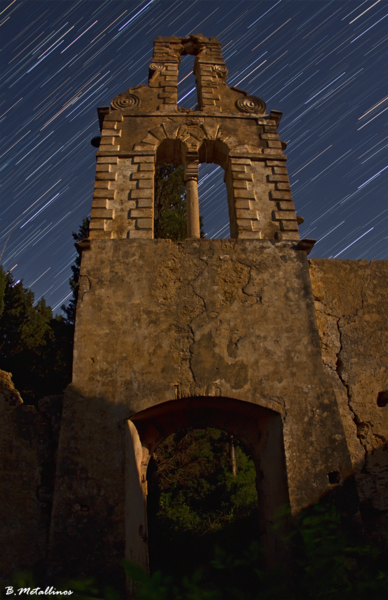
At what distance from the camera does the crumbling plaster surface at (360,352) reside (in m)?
4.93

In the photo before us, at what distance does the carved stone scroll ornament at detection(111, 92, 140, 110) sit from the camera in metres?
7.02

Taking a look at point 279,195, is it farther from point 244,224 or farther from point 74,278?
point 74,278

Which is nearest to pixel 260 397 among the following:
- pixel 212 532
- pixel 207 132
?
pixel 207 132

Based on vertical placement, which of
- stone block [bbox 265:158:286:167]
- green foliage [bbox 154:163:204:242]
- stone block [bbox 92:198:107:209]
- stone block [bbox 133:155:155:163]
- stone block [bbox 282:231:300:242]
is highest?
green foliage [bbox 154:163:204:242]

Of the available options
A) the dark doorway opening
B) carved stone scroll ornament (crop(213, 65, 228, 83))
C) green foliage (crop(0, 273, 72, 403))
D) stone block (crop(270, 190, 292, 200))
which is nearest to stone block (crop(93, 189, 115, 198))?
stone block (crop(270, 190, 292, 200))

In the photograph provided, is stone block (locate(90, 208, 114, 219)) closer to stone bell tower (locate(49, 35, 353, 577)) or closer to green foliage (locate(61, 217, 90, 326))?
stone bell tower (locate(49, 35, 353, 577))

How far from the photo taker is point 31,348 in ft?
51.5

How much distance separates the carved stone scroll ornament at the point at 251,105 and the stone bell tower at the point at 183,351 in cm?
79

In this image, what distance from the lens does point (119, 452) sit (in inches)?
177

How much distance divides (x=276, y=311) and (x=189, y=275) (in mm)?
1259

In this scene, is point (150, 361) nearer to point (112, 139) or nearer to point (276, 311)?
point (276, 311)

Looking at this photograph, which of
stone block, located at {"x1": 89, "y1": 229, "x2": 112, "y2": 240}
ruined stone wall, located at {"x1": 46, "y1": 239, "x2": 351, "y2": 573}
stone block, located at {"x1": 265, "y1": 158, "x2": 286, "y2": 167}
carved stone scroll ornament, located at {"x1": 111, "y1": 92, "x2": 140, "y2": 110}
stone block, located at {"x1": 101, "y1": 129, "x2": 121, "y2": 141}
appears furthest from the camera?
carved stone scroll ornament, located at {"x1": 111, "y1": 92, "x2": 140, "y2": 110}

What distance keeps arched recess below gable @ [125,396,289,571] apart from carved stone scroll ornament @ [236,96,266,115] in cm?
515

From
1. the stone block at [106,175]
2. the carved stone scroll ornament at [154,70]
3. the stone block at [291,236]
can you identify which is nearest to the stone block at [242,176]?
the stone block at [291,236]
